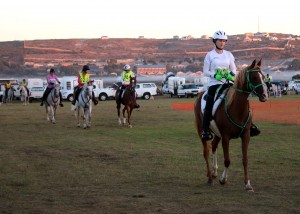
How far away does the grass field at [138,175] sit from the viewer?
953cm

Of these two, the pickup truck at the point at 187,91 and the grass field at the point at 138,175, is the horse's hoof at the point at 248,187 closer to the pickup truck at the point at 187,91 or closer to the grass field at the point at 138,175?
the grass field at the point at 138,175

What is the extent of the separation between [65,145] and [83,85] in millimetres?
6874

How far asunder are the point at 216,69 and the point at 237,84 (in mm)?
712

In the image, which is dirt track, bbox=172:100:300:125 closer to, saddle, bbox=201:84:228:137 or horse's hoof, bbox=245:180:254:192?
saddle, bbox=201:84:228:137

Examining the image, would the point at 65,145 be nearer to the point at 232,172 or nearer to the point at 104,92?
the point at 232,172

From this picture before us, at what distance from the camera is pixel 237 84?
36.8 ft

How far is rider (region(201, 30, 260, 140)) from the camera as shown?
38.6 ft

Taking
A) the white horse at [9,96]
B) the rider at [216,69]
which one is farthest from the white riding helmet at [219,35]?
the white horse at [9,96]

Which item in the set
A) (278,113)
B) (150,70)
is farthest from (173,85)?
(150,70)

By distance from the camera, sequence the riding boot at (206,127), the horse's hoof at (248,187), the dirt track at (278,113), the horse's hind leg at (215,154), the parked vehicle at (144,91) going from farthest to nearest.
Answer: the parked vehicle at (144,91) → the dirt track at (278,113) → the horse's hind leg at (215,154) → the riding boot at (206,127) → the horse's hoof at (248,187)

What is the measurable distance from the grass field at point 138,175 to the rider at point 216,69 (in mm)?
1046

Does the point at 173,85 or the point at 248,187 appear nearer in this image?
the point at 248,187

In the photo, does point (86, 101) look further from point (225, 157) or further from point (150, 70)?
point (150, 70)

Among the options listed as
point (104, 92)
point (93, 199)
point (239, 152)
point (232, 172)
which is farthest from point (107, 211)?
point (104, 92)
